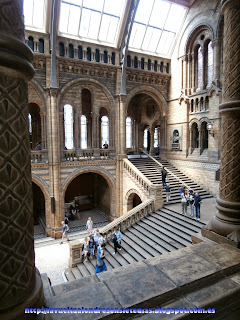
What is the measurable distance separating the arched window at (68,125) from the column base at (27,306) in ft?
54.4

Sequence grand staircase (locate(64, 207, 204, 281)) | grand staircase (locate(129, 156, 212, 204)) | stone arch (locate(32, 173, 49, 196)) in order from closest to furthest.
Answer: grand staircase (locate(64, 207, 204, 281)), stone arch (locate(32, 173, 49, 196)), grand staircase (locate(129, 156, 212, 204))

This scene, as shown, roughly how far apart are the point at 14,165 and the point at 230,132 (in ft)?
10.4

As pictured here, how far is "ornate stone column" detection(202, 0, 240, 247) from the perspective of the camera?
3396mm

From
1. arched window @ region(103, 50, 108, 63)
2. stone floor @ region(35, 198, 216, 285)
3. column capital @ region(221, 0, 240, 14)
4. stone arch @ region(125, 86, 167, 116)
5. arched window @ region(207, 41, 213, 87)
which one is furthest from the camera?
stone arch @ region(125, 86, 167, 116)

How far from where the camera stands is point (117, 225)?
1248cm

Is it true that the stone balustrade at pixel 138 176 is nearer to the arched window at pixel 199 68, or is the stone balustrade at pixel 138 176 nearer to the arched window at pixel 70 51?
the arched window at pixel 199 68

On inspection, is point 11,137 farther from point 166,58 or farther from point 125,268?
point 166,58

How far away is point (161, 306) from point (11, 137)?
1869 mm

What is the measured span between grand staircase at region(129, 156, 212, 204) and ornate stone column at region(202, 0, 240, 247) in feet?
35.9

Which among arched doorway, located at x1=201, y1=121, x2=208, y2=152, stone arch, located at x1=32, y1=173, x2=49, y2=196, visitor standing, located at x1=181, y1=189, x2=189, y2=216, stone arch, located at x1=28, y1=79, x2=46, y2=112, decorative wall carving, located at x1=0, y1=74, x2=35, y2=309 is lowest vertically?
visitor standing, located at x1=181, y1=189, x2=189, y2=216

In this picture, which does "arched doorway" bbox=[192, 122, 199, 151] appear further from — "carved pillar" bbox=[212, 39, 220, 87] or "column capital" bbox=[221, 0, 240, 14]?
→ "column capital" bbox=[221, 0, 240, 14]

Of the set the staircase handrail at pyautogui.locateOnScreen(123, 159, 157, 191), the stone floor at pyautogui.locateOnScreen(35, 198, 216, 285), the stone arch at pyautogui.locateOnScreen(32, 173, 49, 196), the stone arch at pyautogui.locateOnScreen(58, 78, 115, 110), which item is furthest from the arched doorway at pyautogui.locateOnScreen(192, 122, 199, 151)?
the stone arch at pyautogui.locateOnScreen(32, 173, 49, 196)

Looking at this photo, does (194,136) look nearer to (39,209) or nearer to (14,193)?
(39,209)

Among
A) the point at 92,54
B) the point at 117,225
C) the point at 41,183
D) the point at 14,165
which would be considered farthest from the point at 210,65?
the point at 14,165
